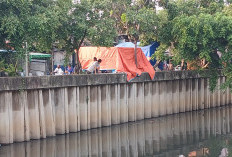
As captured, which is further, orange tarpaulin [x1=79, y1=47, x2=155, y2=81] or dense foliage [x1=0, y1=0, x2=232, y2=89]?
orange tarpaulin [x1=79, y1=47, x2=155, y2=81]

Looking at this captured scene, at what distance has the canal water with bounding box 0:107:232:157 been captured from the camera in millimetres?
19109

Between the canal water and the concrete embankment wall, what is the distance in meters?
0.65

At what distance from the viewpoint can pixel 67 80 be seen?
72.0 ft

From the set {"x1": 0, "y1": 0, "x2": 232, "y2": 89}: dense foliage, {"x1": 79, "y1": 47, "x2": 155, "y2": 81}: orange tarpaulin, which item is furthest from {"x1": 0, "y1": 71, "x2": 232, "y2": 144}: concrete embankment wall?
{"x1": 0, "y1": 0, "x2": 232, "y2": 89}: dense foliage

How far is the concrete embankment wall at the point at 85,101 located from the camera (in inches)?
784

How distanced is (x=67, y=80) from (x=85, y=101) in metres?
2.07

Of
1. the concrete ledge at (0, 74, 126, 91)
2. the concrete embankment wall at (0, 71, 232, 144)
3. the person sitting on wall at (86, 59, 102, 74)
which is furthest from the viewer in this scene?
the person sitting on wall at (86, 59, 102, 74)

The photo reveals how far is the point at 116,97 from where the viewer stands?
24984 mm

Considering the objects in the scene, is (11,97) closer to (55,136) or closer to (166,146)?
(55,136)

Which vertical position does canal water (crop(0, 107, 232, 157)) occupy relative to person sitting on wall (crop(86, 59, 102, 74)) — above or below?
below

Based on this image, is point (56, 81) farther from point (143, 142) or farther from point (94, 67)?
point (143, 142)

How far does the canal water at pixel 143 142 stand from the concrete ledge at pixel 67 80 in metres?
3.02

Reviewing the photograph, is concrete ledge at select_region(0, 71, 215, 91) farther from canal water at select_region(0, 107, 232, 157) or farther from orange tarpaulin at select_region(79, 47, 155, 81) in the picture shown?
canal water at select_region(0, 107, 232, 157)

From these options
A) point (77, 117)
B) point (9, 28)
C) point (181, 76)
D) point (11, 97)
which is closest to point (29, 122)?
point (11, 97)
